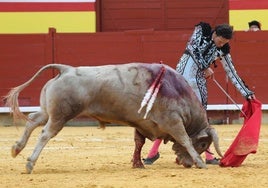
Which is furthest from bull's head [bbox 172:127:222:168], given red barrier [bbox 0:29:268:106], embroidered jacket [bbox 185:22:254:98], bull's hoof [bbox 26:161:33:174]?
red barrier [bbox 0:29:268:106]

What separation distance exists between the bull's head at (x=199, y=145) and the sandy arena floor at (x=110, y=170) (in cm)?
10

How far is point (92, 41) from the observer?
505 inches

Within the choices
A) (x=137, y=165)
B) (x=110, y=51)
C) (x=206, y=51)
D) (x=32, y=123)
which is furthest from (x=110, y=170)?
(x=110, y=51)

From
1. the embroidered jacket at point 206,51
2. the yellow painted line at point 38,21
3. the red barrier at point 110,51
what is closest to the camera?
the embroidered jacket at point 206,51

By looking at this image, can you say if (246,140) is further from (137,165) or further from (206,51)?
(137,165)

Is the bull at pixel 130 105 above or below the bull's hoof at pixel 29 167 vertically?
above

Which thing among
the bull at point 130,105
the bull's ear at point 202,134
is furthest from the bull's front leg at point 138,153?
the bull's ear at point 202,134

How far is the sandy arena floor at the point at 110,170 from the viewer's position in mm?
5348

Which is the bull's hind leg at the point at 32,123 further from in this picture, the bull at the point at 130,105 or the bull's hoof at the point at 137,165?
the bull's hoof at the point at 137,165

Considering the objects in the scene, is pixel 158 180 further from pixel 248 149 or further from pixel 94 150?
pixel 94 150

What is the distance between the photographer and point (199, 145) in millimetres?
6523

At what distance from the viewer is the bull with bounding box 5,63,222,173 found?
6148 mm

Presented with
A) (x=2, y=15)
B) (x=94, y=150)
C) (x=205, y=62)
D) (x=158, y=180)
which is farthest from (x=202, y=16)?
(x=158, y=180)

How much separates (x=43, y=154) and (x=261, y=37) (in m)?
5.75
